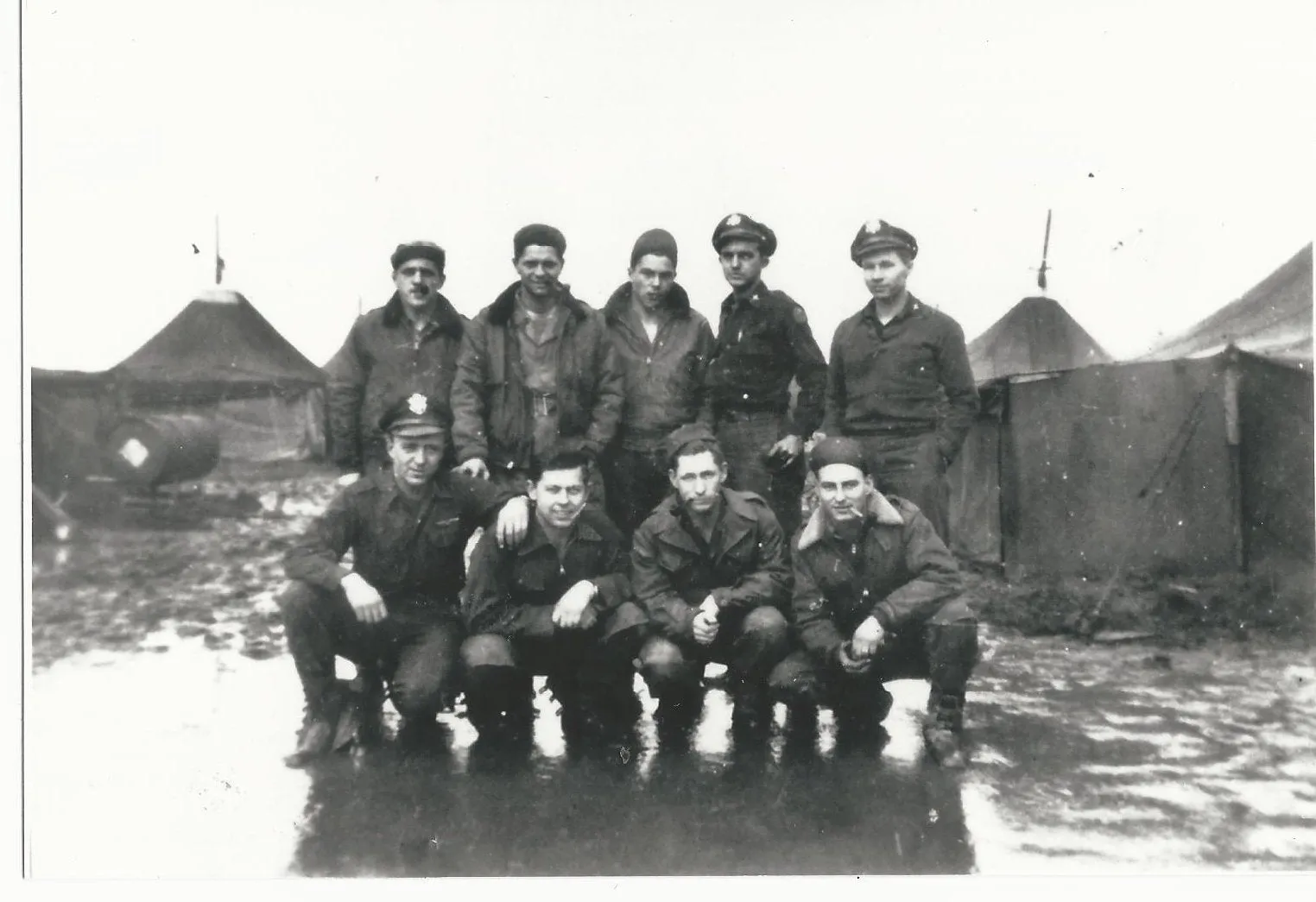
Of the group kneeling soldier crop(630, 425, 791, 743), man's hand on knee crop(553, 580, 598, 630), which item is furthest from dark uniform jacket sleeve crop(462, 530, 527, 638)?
kneeling soldier crop(630, 425, 791, 743)

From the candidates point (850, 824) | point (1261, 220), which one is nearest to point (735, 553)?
point (850, 824)

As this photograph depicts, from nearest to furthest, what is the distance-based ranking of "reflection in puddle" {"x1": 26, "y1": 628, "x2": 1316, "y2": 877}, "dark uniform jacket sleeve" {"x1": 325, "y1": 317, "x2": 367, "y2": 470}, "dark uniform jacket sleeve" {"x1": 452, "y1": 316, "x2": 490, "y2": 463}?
"reflection in puddle" {"x1": 26, "y1": 628, "x2": 1316, "y2": 877} < "dark uniform jacket sleeve" {"x1": 452, "y1": 316, "x2": 490, "y2": 463} < "dark uniform jacket sleeve" {"x1": 325, "y1": 317, "x2": 367, "y2": 470}

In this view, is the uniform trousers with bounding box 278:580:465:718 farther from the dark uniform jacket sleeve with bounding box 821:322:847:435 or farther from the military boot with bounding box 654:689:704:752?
the dark uniform jacket sleeve with bounding box 821:322:847:435

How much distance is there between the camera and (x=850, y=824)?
2.31 m

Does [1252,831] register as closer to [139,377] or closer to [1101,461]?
[1101,461]

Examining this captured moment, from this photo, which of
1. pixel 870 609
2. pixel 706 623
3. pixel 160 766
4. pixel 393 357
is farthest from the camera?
pixel 393 357

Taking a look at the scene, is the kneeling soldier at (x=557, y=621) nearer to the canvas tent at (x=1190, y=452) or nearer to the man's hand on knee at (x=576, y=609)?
the man's hand on knee at (x=576, y=609)

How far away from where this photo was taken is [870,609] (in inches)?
96.3

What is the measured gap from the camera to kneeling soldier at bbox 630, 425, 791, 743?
2.39m

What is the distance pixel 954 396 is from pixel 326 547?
1.74 m

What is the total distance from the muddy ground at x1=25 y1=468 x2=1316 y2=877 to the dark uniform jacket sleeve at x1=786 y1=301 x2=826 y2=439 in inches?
27.5

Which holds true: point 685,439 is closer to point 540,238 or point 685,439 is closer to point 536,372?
point 536,372

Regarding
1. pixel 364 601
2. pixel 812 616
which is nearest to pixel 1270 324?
pixel 812 616

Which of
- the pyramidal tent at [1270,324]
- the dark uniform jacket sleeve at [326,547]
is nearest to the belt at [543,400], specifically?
the dark uniform jacket sleeve at [326,547]
